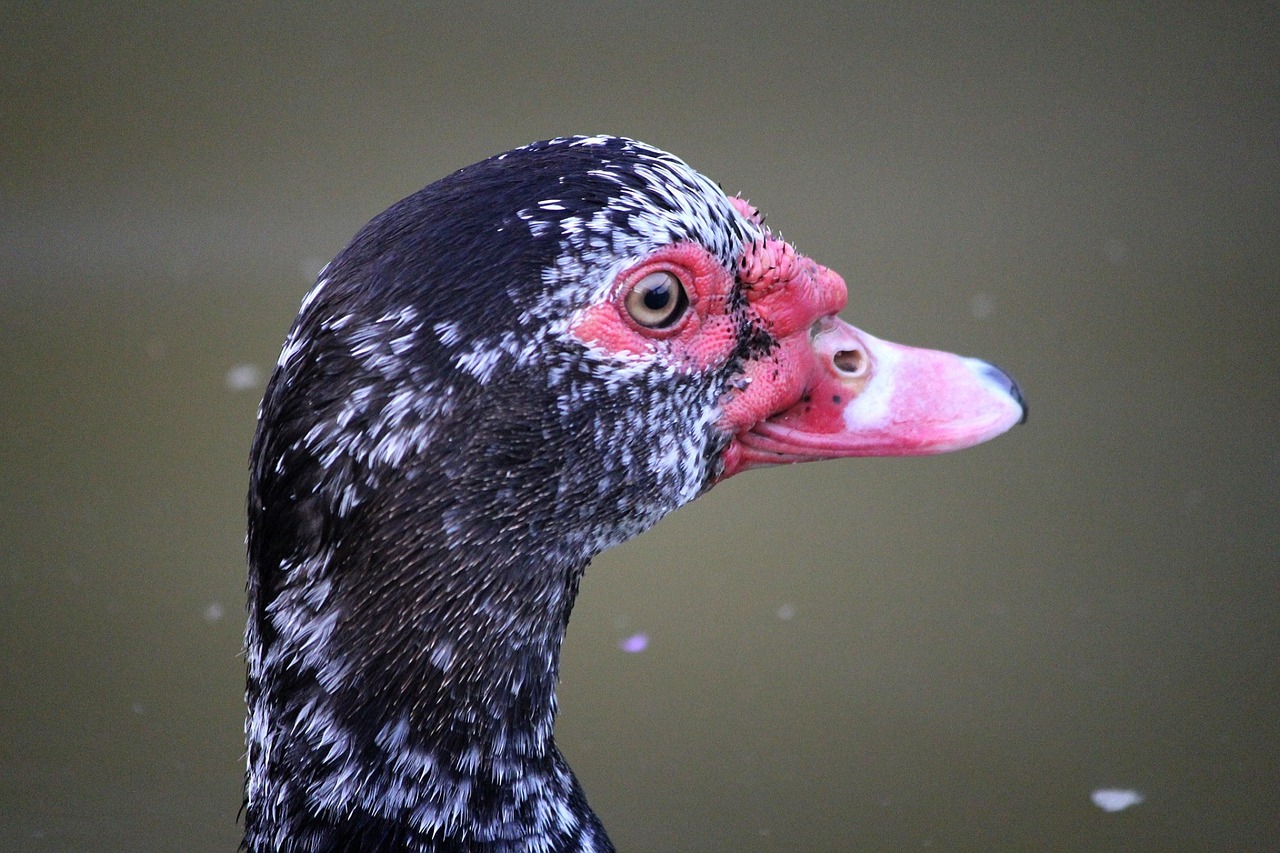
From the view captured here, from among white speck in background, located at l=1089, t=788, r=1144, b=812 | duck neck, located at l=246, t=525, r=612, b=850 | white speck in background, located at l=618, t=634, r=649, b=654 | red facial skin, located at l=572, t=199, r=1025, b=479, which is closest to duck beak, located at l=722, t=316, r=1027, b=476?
red facial skin, located at l=572, t=199, r=1025, b=479

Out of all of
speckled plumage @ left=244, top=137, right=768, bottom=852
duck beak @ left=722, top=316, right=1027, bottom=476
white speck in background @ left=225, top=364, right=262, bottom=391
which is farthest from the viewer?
white speck in background @ left=225, top=364, right=262, bottom=391

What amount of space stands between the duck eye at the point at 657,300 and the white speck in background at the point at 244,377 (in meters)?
2.13

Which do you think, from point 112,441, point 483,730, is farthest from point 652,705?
point 112,441

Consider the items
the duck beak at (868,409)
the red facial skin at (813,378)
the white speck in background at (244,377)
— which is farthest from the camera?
the white speck in background at (244,377)

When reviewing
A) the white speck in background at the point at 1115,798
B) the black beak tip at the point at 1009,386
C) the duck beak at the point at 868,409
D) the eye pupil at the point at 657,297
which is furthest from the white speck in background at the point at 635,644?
the eye pupil at the point at 657,297

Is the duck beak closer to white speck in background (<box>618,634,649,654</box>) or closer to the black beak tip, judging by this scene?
the black beak tip

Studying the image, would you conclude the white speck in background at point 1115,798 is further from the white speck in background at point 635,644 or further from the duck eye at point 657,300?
the duck eye at point 657,300

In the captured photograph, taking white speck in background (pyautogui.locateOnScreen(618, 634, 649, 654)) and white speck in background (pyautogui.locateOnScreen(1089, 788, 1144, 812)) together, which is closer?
white speck in background (pyautogui.locateOnScreen(1089, 788, 1144, 812))

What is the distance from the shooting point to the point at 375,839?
1488mm

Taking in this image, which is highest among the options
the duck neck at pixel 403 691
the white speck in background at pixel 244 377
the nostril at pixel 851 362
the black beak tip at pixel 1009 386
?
the black beak tip at pixel 1009 386

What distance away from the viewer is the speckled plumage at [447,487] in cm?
138

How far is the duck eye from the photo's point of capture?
148 centimetres

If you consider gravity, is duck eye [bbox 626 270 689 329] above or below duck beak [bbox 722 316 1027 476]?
below

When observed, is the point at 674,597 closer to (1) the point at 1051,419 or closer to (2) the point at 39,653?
(1) the point at 1051,419
